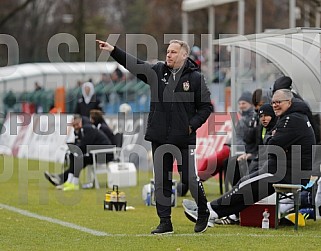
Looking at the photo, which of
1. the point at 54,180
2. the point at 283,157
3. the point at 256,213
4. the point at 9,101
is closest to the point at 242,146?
the point at 54,180

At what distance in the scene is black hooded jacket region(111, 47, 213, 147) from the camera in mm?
11086

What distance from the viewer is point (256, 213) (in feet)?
40.5

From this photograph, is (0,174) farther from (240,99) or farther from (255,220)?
(255,220)

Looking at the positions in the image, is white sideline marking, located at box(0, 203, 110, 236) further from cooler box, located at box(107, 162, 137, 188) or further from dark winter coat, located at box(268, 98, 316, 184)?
cooler box, located at box(107, 162, 137, 188)

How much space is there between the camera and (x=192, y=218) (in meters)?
12.1

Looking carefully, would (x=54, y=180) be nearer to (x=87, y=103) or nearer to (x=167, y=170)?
(x=87, y=103)

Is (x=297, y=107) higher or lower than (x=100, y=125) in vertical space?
higher

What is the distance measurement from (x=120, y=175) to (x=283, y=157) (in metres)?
7.27

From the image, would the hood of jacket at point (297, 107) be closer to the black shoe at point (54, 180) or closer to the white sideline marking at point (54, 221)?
the white sideline marking at point (54, 221)

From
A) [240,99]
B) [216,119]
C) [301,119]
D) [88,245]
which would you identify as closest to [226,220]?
[301,119]

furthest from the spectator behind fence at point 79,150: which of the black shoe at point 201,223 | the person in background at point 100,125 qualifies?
the black shoe at point 201,223

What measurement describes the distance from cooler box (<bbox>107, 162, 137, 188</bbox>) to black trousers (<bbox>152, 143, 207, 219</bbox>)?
759 centimetres

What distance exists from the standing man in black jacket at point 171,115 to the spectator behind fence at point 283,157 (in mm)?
967

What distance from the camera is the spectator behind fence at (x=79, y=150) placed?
1903 cm
